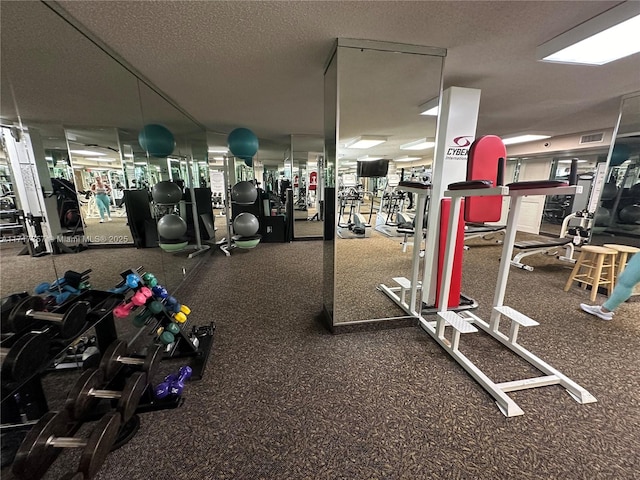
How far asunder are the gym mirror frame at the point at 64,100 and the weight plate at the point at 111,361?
534 mm

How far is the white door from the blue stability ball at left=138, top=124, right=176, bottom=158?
8803mm

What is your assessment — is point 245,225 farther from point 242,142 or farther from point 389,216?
point 389,216

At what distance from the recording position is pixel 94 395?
49.1 inches

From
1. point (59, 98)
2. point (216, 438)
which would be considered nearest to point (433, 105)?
point (59, 98)

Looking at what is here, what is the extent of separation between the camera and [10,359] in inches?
35.5

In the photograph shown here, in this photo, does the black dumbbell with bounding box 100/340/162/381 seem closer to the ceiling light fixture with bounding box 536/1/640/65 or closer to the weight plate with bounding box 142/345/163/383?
the weight plate with bounding box 142/345/163/383

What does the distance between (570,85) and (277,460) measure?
14.7ft

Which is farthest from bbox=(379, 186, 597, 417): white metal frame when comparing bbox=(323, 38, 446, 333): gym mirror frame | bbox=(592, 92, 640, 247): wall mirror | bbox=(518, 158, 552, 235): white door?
bbox=(518, 158, 552, 235): white door

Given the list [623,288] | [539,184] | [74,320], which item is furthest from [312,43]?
[623,288]

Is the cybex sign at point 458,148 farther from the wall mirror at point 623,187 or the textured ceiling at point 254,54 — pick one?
the wall mirror at point 623,187

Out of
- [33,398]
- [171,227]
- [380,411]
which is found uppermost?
[171,227]

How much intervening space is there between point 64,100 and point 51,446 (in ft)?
6.67

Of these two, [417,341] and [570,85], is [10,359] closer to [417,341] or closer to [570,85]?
[417,341]

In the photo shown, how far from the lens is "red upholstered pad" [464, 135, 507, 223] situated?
81.5 inches
